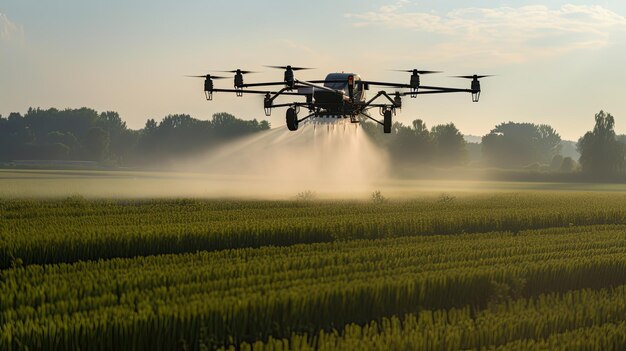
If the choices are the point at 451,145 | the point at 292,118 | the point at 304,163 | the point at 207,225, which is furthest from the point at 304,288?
the point at 451,145

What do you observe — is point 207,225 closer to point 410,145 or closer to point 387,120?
point 387,120

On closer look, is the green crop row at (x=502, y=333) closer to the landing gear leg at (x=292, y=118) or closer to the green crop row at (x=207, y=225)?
the green crop row at (x=207, y=225)

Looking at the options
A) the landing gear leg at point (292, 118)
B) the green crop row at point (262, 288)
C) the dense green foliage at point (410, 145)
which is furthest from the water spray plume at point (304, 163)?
the green crop row at point (262, 288)

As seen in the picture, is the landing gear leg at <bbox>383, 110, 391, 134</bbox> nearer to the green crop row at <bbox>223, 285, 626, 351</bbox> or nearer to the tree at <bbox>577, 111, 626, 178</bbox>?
the green crop row at <bbox>223, 285, 626, 351</bbox>

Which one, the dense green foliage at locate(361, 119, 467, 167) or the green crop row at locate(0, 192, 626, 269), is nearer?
the green crop row at locate(0, 192, 626, 269)

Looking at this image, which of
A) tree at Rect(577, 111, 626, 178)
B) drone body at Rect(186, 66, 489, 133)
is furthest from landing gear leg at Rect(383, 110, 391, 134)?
tree at Rect(577, 111, 626, 178)

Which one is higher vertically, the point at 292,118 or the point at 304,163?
the point at 292,118
